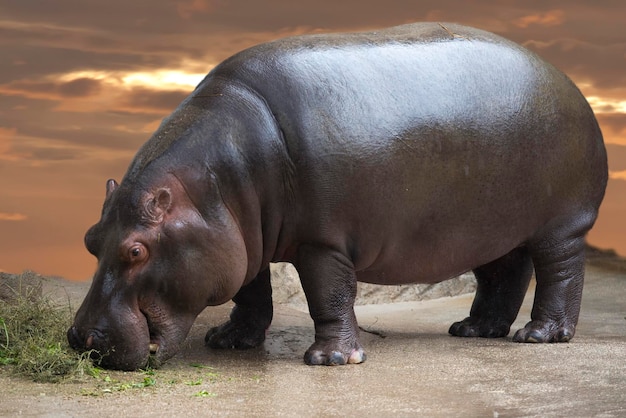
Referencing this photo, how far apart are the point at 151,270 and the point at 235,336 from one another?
4.81ft

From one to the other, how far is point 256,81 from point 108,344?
1.92 meters

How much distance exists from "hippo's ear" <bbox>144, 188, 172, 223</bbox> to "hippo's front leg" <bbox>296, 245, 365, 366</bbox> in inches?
39.7

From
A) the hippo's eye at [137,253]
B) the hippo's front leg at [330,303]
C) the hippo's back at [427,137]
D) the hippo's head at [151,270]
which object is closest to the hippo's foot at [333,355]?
the hippo's front leg at [330,303]

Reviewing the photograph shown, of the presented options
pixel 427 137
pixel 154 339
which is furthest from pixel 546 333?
pixel 154 339

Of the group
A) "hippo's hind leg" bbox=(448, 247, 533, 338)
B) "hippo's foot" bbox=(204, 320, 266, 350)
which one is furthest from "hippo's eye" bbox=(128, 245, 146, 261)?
"hippo's hind leg" bbox=(448, 247, 533, 338)

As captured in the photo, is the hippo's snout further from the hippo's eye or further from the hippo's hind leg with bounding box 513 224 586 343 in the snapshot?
the hippo's hind leg with bounding box 513 224 586 343

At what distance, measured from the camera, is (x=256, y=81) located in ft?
22.7

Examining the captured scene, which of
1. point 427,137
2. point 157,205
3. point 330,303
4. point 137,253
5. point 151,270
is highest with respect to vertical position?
point 427,137

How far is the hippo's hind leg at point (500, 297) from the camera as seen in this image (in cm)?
806

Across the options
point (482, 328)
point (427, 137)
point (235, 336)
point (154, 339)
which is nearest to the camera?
point (154, 339)

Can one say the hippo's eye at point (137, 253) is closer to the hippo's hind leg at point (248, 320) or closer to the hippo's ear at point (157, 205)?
the hippo's ear at point (157, 205)

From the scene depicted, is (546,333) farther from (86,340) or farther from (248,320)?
(86,340)

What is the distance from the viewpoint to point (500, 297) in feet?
26.7

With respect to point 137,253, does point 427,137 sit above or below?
above
